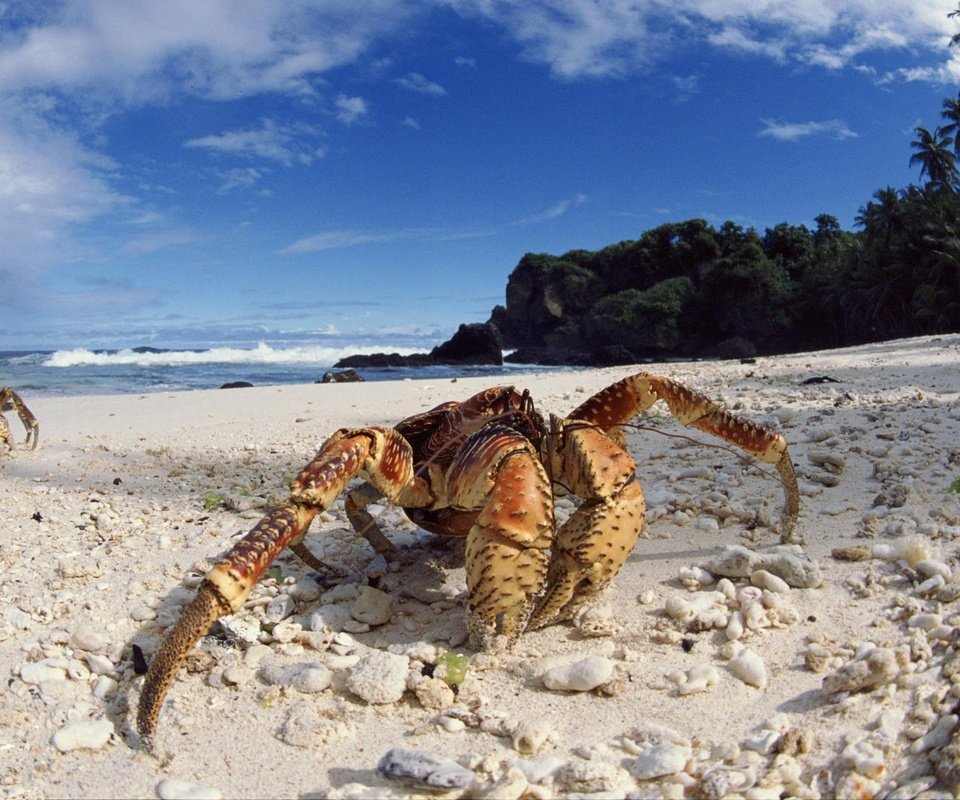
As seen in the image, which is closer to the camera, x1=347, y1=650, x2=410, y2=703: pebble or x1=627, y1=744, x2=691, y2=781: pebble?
x1=627, y1=744, x2=691, y2=781: pebble

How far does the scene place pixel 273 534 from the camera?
8.00 feet

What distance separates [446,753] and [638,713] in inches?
25.7

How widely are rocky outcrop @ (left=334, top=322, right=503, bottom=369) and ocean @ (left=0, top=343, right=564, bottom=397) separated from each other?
5.22 ft

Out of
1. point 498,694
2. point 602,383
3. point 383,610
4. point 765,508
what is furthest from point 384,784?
point 602,383

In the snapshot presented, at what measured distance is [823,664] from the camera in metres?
2.51

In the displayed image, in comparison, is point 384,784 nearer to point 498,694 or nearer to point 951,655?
point 498,694

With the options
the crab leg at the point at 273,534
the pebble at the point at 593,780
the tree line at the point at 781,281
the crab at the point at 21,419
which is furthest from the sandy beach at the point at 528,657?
the tree line at the point at 781,281

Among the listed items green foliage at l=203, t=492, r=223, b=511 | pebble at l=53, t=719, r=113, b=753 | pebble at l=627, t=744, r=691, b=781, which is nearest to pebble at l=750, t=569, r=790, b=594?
pebble at l=627, t=744, r=691, b=781

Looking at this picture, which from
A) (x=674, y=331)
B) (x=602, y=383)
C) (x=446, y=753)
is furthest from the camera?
(x=674, y=331)

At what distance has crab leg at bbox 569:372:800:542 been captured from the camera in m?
3.49

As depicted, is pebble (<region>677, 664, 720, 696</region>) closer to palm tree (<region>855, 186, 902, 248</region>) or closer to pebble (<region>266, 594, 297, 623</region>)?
pebble (<region>266, 594, 297, 623</region>)

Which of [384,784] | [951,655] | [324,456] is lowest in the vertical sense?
[384,784]

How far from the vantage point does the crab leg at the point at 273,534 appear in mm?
2297

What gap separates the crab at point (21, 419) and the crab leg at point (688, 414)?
263 inches
